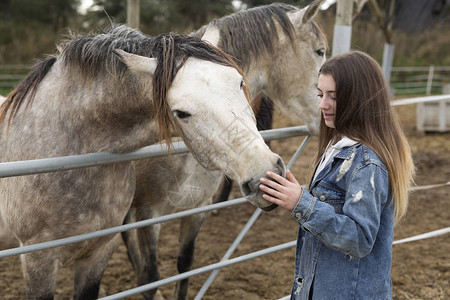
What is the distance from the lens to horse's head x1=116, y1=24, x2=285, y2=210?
1.33m

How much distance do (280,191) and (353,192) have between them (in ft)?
0.73

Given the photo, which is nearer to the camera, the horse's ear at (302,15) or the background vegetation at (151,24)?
the horse's ear at (302,15)

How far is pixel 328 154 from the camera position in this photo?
4.93 feet

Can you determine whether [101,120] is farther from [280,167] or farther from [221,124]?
[280,167]

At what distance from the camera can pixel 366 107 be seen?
1435 mm

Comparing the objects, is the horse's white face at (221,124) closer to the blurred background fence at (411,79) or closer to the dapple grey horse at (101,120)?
the dapple grey horse at (101,120)

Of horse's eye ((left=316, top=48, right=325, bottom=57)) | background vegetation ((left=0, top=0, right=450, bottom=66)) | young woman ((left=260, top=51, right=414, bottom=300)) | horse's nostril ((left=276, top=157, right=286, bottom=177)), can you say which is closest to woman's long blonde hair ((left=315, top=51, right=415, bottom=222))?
young woman ((left=260, top=51, right=414, bottom=300))

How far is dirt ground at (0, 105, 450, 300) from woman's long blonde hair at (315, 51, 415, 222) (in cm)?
199

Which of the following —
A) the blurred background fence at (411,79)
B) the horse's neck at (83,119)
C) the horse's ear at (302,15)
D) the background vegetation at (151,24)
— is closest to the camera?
the horse's neck at (83,119)

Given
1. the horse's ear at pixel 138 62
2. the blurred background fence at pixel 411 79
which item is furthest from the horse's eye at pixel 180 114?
the blurred background fence at pixel 411 79

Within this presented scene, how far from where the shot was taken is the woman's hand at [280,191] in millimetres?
1281

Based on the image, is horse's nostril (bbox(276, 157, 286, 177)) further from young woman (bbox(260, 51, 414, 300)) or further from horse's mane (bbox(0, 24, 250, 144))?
horse's mane (bbox(0, 24, 250, 144))

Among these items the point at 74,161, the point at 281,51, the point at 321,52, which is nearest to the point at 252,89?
the point at 281,51

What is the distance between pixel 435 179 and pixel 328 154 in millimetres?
5013
